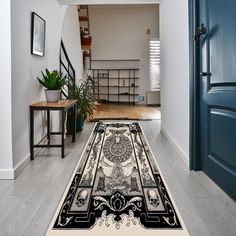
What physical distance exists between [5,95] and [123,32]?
792cm

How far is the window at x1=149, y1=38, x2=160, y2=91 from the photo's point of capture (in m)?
9.62

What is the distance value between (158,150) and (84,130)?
1.77m

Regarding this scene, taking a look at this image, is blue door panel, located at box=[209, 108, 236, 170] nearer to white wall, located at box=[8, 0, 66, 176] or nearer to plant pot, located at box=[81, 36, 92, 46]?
white wall, located at box=[8, 0, 66, 176]

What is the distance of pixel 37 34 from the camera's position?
331 cm

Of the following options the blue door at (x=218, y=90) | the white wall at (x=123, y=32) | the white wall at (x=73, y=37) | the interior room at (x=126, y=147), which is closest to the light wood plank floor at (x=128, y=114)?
the white wall at (x=73, y=37)

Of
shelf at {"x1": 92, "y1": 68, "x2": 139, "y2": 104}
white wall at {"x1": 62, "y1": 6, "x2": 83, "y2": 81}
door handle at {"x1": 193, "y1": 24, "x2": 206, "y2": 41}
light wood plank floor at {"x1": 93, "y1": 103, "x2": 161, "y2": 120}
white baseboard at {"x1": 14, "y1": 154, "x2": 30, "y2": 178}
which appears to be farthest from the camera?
shelf at {"x1": 92, "y1": 68, "x2": 139, "y2": 104}

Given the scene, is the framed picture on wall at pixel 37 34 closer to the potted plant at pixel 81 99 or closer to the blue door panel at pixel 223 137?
the potted plant at pixel 81 99

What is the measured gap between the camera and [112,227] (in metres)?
1.62

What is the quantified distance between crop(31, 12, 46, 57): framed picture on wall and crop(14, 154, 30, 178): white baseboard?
118 centimetres

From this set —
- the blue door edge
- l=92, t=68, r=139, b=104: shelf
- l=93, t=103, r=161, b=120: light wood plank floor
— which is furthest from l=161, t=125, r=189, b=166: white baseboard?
l=92, t=68, r=139, b=104: shelf

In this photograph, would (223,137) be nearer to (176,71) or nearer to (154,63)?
(176,71)

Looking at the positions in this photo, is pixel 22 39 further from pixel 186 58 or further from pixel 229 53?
pixel 229 53

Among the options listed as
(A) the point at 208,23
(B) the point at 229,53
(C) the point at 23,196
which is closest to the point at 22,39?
(C) the point at 23,196

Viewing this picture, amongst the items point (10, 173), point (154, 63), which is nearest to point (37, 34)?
point (10, 173)
